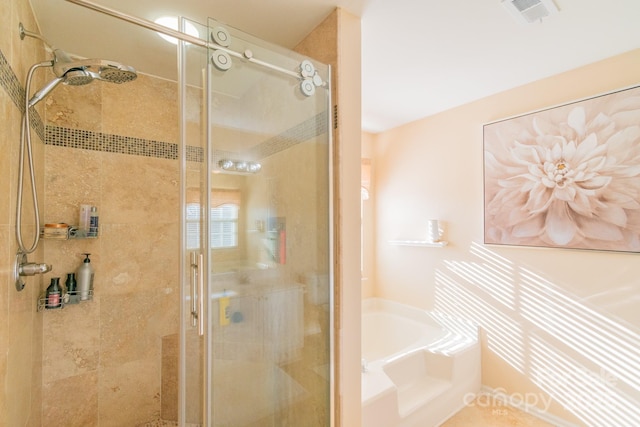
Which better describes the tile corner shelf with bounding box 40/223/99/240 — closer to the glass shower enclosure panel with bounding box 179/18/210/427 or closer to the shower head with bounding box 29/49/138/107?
the shower head with bounding box 29/49/138/107

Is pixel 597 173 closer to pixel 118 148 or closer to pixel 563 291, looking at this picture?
pixel 563 291

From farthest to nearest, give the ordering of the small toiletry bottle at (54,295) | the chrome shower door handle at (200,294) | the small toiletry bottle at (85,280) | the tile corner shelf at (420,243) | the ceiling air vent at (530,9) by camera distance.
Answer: the tile corner shelf at (420,243)
the small toiletry bottle at (85,280)
the small toiletry bottle at (54,295)
the ceiling air vent at (530,9)
the chrome shower door handle at (200,294)

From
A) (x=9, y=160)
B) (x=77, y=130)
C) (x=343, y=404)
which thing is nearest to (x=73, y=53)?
(x=77, y=130)

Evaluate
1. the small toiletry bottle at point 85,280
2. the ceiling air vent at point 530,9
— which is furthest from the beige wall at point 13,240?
the ceiling air vent at point 530,9

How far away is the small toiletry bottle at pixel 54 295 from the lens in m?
1.53

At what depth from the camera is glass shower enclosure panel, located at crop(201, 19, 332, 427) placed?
1165 millimetres

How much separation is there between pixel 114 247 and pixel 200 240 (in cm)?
106

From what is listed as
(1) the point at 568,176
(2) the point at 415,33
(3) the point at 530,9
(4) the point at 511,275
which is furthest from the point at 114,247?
(1) the point at 568,176

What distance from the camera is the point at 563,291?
2033mm

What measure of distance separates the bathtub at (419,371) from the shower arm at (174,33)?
1.77 m

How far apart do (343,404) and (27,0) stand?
7.57ft

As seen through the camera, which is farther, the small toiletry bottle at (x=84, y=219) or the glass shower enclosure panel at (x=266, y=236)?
the small toiletry bottle at (x=84, y=219)

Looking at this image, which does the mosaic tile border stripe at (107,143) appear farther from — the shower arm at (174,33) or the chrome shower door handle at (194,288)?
the chrome shower door handle at (194,288)

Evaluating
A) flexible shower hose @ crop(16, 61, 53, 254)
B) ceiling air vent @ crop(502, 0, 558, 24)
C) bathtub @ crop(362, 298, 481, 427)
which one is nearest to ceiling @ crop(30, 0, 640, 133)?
ceiling air vent @ crop(502, 0, 558, 24)
